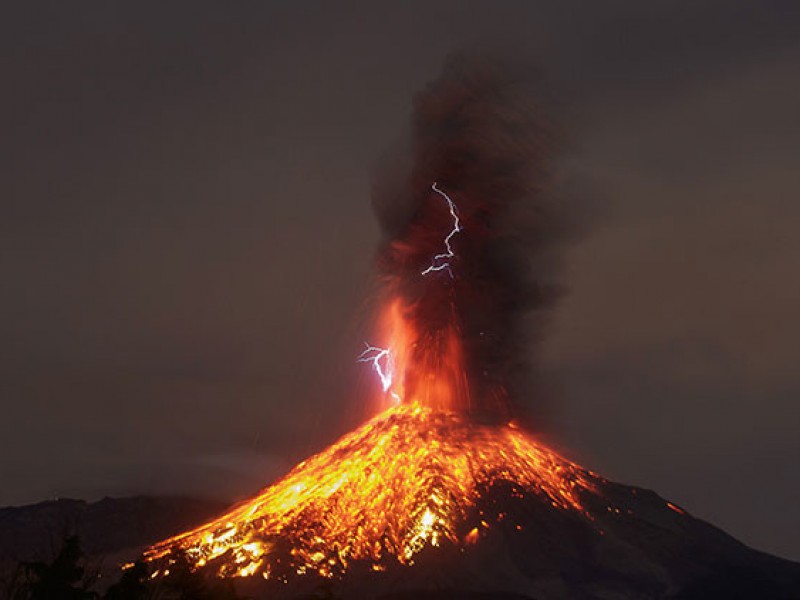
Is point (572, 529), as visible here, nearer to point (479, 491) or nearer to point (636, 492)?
point (479, 491)

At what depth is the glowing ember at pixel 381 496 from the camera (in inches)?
4749

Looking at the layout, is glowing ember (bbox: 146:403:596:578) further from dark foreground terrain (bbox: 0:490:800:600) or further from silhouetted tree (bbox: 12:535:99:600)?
silhouetted tree (bbox: 12:535:99:600)

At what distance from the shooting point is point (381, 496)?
13038cm

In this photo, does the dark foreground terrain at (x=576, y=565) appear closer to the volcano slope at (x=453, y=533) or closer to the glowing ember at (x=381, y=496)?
the volcano slope at (x=453, y=533)

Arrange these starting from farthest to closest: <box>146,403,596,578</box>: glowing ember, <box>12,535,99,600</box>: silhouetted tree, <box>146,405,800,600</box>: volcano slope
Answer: <box>146,403,596,578</box>: glowing ember
<box>146,405,800,600</box>: volcano slope
<box>12,535,99,600</box>: silhouetted tree

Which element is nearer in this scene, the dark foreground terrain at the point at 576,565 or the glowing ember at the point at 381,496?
the dark foreground terrain at the point at 576,565

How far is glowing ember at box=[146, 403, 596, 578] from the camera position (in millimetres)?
120625

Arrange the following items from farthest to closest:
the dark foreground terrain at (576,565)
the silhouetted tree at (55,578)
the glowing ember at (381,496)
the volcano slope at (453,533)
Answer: the glowing ember at (381,496)
the volcano slope at (453,533)
the dark foreground terrain at (576,565)
the silhouetted tree at (55,578)

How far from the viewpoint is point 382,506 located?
12925cm

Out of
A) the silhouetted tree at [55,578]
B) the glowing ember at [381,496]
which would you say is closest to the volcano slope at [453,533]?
the glowing ember at [381,496]

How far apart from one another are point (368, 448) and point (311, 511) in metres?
14.1

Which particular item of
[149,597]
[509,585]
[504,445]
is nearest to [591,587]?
[509,585]

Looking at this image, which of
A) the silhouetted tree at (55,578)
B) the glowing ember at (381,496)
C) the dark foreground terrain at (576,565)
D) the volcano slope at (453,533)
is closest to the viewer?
the silhouetted tree at (55,578)

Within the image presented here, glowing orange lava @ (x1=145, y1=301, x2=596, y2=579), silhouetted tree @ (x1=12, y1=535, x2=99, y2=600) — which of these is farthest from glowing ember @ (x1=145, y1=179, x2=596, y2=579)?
silhouetted tree @ (x1=12, y1=535, x2=99, y2=600)
